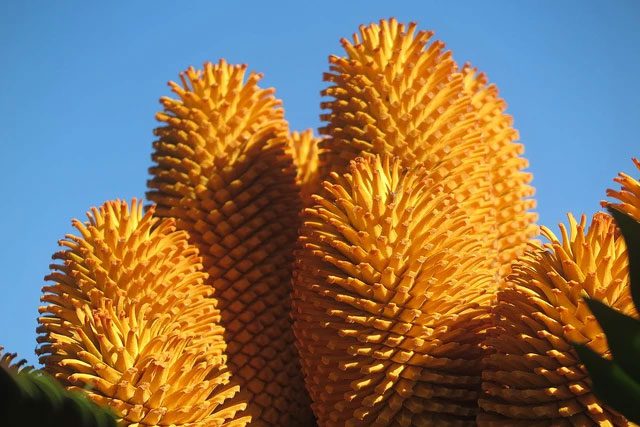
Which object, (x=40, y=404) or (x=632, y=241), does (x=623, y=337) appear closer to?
(x=632, y=241)

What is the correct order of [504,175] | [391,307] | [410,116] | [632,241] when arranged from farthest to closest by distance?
[504,175]
[410,116]
[391,307]
[632,241]

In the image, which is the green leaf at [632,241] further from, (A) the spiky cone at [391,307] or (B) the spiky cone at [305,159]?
(B) the spiky cone at [305,159]

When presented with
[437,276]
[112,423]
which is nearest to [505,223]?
[437,276]

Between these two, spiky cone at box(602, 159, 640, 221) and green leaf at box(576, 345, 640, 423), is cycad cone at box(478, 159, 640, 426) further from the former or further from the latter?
green leaf at box(576, 345, 640, 423)

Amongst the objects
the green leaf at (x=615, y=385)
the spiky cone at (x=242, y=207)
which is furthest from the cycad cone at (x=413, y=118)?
the green leaf at (x=615, y=385)

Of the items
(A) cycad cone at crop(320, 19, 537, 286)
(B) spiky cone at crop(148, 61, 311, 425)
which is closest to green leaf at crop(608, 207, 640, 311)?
(A) cycad cone at crop(320, 19, 537, 286)

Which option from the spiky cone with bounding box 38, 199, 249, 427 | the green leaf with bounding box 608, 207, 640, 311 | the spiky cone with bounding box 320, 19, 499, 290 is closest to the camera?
the green leaf with bounding box 608, 207, 640, 311

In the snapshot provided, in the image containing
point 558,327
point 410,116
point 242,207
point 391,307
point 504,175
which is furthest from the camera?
point 504,175

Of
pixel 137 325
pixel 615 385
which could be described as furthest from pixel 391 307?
pixel 615 385
